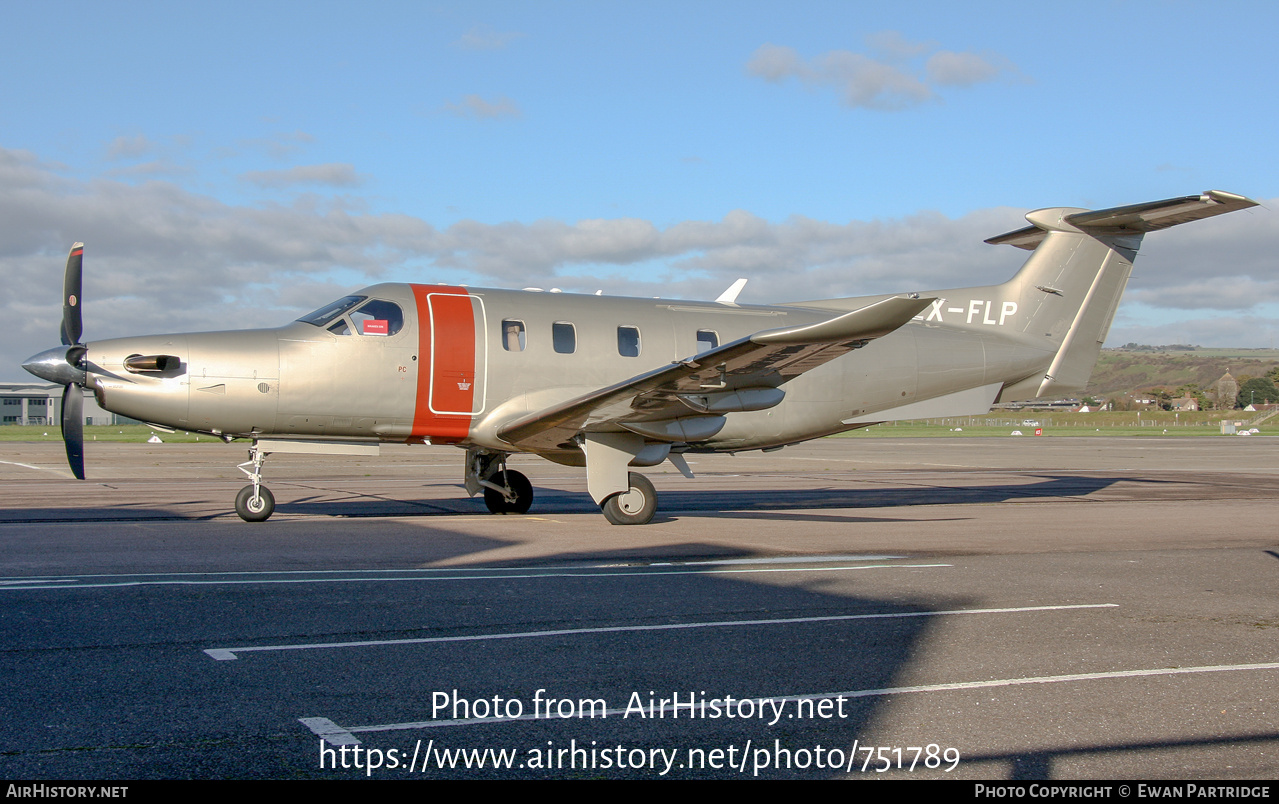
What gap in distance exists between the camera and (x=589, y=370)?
15.0 m

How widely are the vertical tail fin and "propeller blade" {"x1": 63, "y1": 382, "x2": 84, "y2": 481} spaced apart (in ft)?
48.1

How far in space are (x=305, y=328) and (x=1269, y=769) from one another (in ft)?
40.7

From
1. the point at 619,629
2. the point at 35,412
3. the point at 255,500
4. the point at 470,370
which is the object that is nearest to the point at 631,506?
the point at 470,370

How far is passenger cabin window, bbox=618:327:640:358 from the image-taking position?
603 inches

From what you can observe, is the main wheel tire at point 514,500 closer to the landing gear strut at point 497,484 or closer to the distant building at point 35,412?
the landing gear strut at point 497,484

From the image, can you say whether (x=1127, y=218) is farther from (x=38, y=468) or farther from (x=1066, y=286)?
(x=38, y=468)

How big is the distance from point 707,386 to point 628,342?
256 centimetres

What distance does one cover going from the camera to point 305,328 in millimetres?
13883

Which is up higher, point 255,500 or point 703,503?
point 255,500

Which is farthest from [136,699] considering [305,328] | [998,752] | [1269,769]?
[305,328]

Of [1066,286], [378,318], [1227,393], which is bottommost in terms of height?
[1227,393]

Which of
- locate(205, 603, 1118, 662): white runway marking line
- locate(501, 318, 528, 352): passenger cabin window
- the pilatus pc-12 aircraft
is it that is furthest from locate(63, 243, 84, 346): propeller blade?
locate(205, 603, 1118, 662): white runway marking line

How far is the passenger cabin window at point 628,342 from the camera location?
15.3 m

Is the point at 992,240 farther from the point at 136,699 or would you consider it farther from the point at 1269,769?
the point at 136,699
